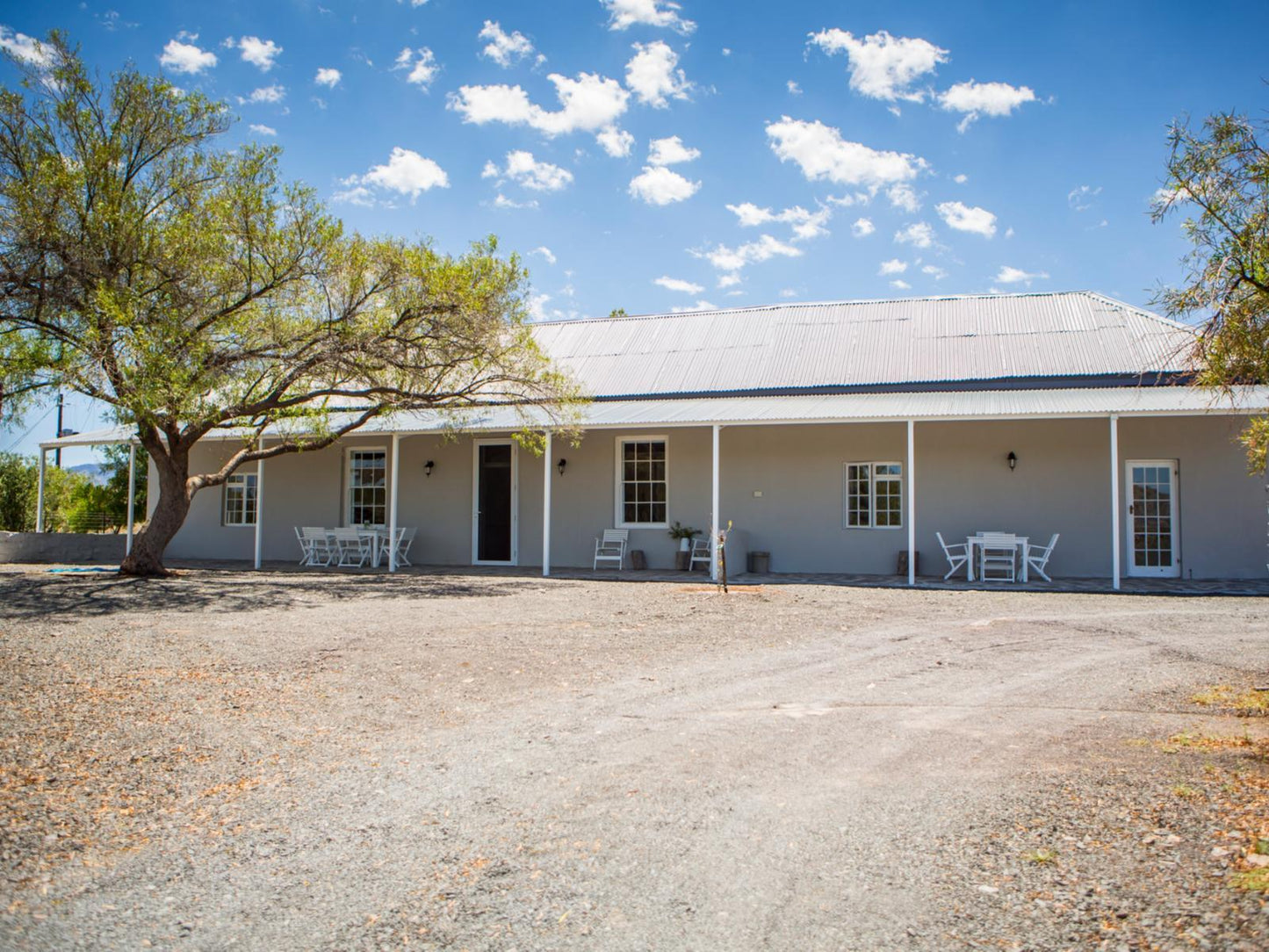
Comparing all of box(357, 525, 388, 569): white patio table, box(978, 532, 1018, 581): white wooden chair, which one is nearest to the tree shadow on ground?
box(357, 525, 388, 569): white patio table

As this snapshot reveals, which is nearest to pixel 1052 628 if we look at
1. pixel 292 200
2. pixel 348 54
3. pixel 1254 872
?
pixel 1254 872

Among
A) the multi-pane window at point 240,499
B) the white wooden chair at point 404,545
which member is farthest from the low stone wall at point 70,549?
the white wooden chair at point 404,545

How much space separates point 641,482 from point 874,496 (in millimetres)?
3502

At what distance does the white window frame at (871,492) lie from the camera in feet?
43.4

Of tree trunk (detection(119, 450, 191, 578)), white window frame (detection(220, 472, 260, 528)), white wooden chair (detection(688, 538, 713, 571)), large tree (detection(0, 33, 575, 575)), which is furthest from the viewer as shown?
white window frame (detection(220, 472, 260, 528))

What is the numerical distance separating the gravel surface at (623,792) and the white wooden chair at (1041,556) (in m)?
4.74

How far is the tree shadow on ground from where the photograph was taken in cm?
934

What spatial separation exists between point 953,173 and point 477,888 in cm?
1355

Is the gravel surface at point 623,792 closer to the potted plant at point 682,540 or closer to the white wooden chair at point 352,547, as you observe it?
the potted plant at point 682,540

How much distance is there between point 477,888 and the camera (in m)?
2.72

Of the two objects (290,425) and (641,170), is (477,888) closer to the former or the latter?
(290,425)

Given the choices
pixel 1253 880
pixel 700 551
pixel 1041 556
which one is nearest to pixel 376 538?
pixel 700 551

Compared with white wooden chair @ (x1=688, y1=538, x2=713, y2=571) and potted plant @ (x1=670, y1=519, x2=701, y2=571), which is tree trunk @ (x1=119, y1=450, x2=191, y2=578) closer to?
potted plant @ (x1=670, y1=519, x2=701, y2=571)

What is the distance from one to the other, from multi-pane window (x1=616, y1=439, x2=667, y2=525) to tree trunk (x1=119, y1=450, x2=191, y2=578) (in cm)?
616
